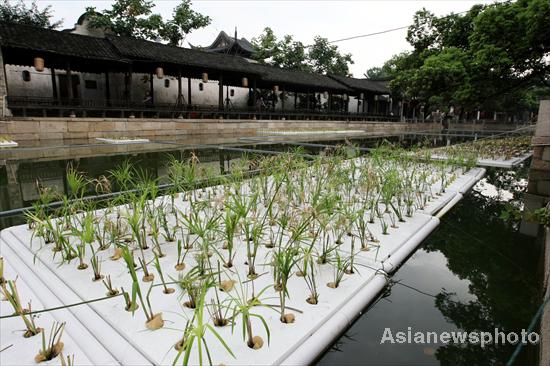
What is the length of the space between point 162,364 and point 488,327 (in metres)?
1.85

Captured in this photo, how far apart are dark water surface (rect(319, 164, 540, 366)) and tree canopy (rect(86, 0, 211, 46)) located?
22.0 m

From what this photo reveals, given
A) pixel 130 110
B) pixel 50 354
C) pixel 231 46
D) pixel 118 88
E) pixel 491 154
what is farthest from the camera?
pixel 231 46

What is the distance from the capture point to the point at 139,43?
54.4 feet

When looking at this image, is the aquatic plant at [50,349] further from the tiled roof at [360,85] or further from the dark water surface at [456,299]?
the tiled roof at [360,85]

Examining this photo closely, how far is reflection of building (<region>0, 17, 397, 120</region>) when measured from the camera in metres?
12.9

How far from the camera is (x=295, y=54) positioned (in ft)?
94.8

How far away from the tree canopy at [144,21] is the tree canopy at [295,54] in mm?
5991

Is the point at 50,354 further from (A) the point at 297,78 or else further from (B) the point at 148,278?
(A) the point at 297,78

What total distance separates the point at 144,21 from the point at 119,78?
493 cm

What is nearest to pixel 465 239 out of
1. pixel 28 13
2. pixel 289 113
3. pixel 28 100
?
pixel 28 100

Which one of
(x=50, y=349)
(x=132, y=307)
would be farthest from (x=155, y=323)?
(x=50, y=349)

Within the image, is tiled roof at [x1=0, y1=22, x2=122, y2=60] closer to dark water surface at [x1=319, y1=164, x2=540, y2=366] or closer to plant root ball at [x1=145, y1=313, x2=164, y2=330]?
plant root ball at [x1=145, y1=313, x2=164, y2=330]

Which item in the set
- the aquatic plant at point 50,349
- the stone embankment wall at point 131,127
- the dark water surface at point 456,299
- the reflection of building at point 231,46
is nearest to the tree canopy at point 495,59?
the dark water surface at point 456,299

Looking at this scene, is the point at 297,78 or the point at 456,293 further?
the point at 297,78
